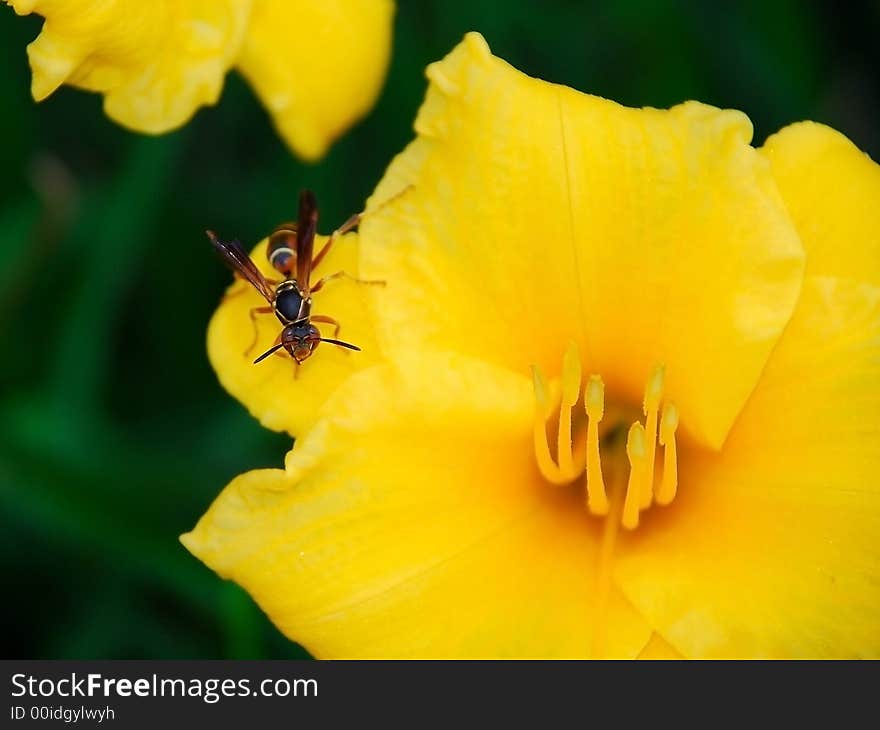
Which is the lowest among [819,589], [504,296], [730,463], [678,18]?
[819,589]

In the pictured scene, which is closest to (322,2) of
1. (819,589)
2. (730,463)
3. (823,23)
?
(730,463)

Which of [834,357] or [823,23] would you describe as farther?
[823,23]

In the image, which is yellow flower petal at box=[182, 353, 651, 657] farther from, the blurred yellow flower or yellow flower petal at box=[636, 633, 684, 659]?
the blurred yellow flower

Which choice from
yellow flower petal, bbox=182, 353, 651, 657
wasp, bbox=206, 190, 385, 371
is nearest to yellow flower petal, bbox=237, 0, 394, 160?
wasp, bbox=206, 190, 385, 371

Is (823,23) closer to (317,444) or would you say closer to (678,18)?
(678,18)

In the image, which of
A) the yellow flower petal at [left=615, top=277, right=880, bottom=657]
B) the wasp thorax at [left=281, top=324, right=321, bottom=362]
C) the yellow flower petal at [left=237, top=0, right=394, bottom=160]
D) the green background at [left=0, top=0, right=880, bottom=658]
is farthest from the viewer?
the green background at [left=0, top=0, right=880, bottom=658]

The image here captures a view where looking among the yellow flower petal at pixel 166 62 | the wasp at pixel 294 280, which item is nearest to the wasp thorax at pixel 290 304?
the wasp at pixel 294 280

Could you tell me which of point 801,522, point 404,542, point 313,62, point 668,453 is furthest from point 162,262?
point 801,522

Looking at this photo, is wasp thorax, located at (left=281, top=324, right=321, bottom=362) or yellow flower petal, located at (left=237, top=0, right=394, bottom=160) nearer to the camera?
wasp thorax, located at (left=281, top=324, right=321, bottom=362)

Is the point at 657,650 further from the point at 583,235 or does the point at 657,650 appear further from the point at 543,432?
the point at 583,235
